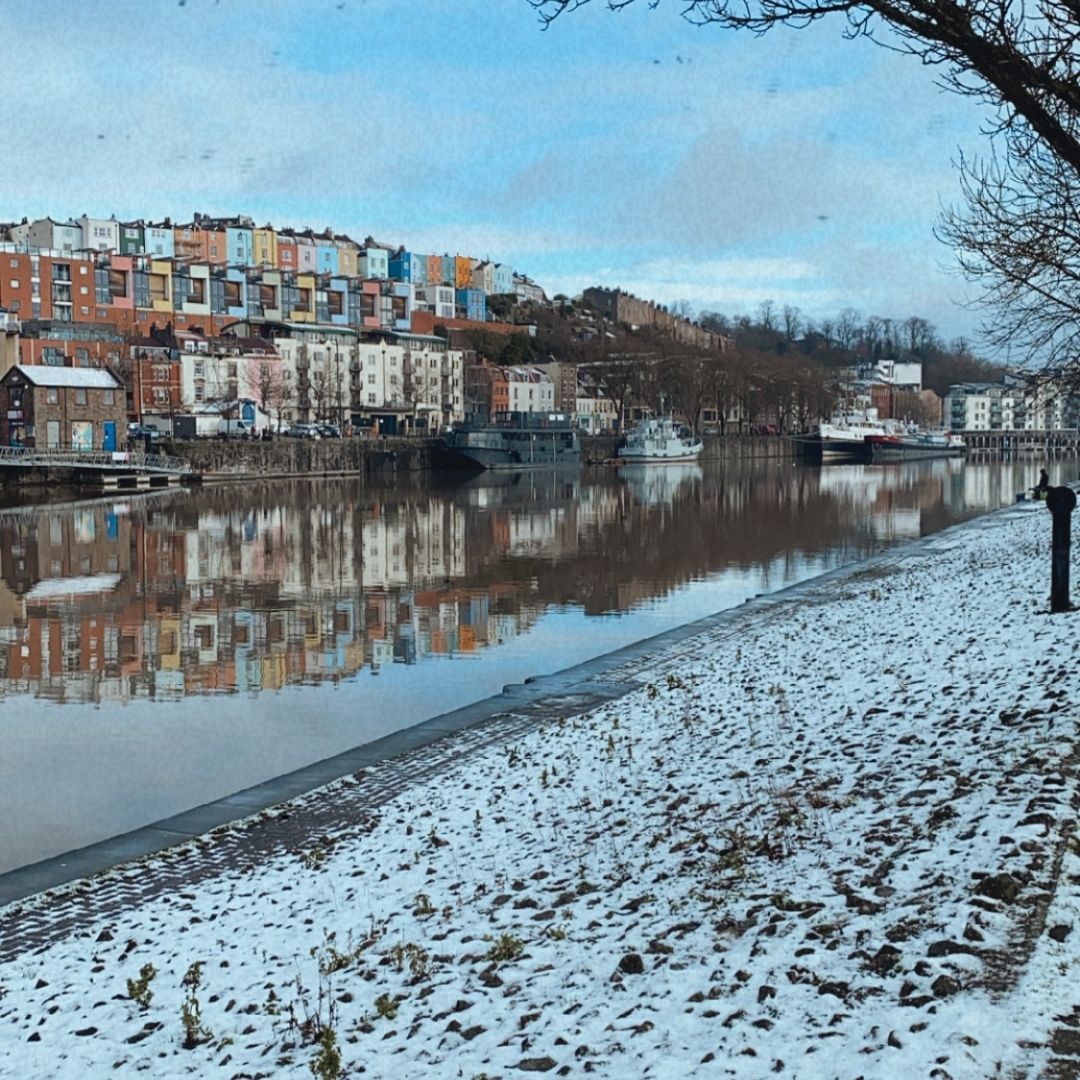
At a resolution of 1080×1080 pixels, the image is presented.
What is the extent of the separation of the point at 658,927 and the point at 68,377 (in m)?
69.0

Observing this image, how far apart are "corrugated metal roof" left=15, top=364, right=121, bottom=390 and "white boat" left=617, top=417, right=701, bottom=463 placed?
47.3 meters

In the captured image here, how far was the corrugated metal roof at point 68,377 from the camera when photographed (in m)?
67.6

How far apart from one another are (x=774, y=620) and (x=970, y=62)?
1322 cm

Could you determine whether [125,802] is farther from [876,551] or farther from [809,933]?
[876,551]

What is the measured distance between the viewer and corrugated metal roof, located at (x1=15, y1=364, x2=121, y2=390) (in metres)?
67.6

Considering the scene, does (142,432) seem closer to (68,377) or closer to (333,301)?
(68,377)

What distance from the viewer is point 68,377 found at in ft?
227

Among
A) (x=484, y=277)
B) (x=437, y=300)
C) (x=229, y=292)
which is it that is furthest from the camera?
(x=484, y=277)

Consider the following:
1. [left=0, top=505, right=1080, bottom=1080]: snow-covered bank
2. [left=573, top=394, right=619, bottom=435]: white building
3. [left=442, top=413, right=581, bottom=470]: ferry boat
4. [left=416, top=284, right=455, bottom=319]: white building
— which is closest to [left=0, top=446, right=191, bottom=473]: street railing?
[left=442, top=413, right=581, bottom=470]: ferry boat

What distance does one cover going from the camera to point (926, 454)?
13038 cm

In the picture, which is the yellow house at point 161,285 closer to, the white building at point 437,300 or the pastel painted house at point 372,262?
the white building at point 437,300

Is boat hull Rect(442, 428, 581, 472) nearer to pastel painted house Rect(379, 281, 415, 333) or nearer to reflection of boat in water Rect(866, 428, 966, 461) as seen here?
reflection of boat in water Rect(866, 428, 966, 461)

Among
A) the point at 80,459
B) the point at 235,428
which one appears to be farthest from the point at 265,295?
the point at 80,459

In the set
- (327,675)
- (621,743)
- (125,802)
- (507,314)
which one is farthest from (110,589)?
(507,314)
